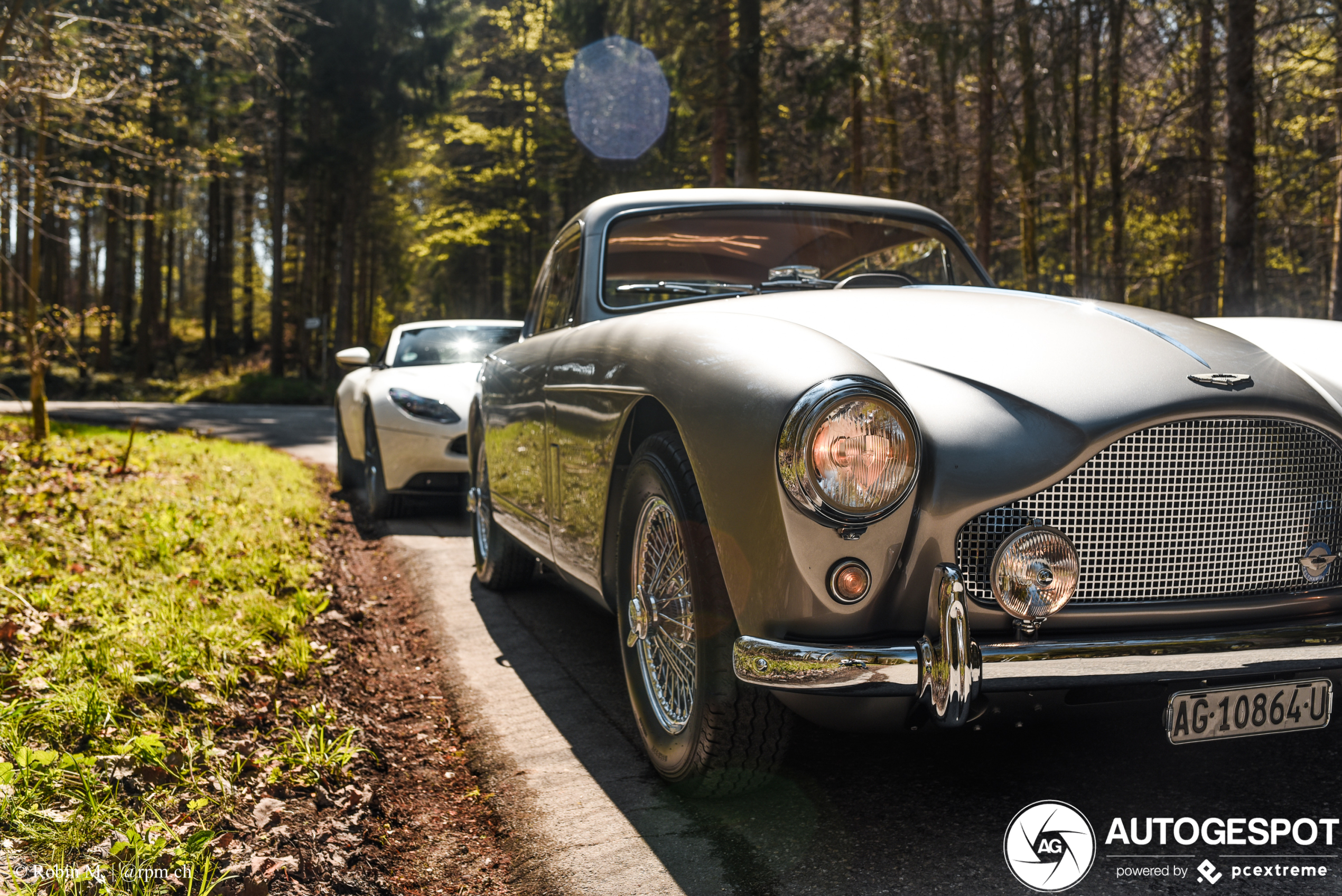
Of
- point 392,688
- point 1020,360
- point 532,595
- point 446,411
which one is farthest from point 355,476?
point 1020,360

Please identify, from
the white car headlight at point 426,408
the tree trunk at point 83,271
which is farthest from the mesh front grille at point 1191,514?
the tree trunk at point 83,271

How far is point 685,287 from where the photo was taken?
3.73m

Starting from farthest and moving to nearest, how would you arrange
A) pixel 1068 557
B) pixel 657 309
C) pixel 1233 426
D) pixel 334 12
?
pixel 334 12 → pixel 657 309 → pixel 1233 426 → pixel 1068 557

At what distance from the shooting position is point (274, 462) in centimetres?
973

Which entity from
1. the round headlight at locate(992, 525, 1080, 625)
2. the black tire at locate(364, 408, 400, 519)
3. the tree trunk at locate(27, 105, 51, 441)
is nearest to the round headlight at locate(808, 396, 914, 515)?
the round headlight at locate(992, 525, 1080, 625)

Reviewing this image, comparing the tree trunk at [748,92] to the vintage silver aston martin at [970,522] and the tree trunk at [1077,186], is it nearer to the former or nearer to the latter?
the tree trunk at [1077,186]

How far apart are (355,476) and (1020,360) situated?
24.2ft

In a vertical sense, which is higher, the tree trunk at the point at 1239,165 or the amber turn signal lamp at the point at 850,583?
the tree trunk at the point at 1239,165

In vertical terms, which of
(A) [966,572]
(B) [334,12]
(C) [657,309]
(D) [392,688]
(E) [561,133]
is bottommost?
(D) [392,688]

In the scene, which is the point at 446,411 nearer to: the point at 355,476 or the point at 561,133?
the point at 355,476

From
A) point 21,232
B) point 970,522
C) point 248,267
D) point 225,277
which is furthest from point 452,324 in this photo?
point 248,267

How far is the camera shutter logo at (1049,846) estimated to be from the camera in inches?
83.5

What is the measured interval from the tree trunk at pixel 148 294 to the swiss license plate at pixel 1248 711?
29.0m

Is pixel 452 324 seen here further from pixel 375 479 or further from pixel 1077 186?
pixel 1077 186
